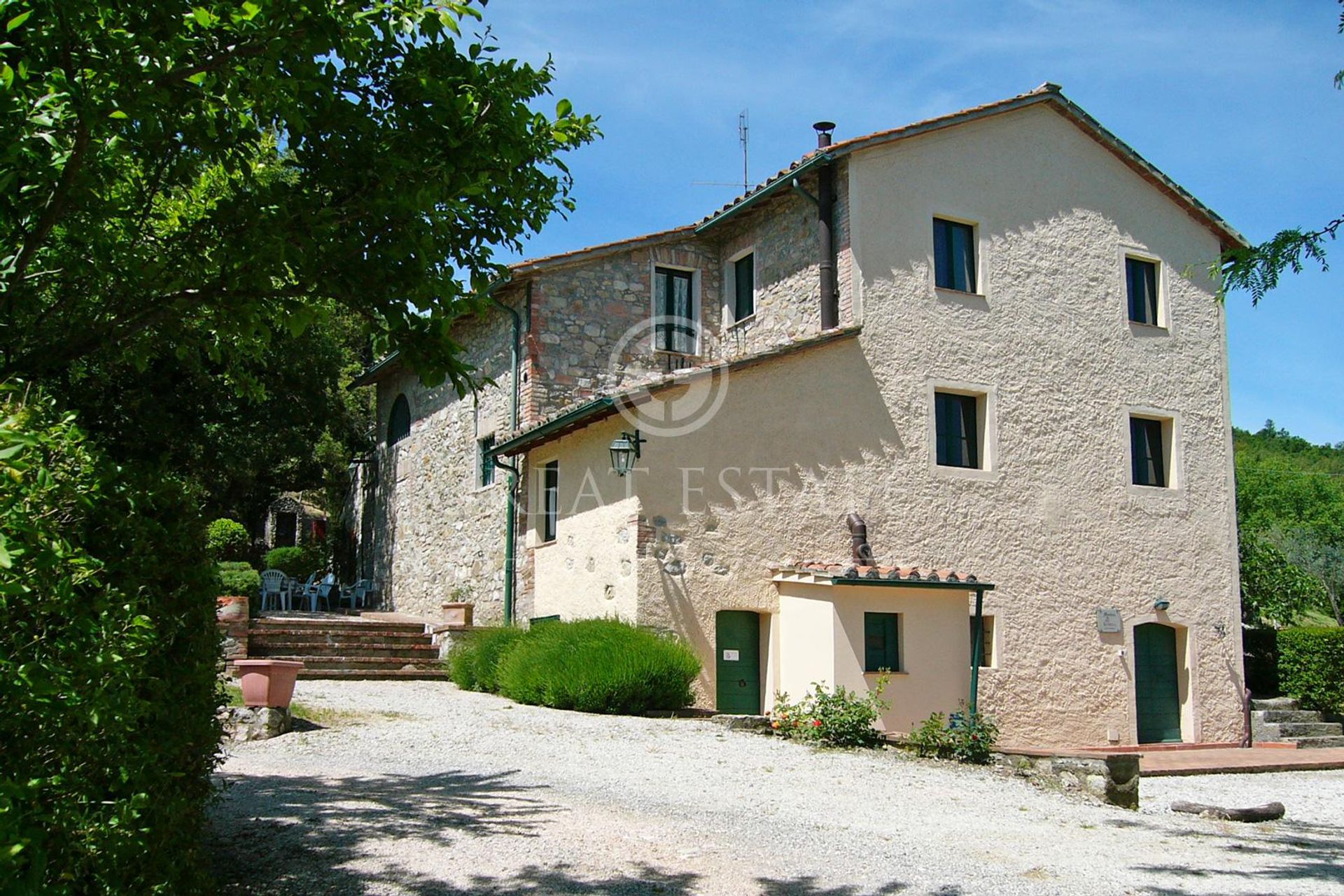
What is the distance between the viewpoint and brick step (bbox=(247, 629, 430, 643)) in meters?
15.9

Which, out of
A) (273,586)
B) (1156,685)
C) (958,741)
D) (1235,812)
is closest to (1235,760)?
(1156,685)

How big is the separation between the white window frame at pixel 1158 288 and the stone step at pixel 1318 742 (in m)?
6.70

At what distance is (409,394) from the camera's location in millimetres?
22375

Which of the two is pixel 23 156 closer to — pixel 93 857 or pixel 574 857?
pixel 93 857

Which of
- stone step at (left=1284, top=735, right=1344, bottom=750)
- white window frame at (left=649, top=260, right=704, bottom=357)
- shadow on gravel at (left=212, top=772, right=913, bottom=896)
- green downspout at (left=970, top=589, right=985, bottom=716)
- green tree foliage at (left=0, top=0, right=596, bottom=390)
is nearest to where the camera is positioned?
green tree foliage at (left=0, top=0, right=596, bottom=390)

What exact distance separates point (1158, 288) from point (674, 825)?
14.4 metres

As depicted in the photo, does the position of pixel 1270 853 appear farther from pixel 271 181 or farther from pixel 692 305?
pixel 692 305

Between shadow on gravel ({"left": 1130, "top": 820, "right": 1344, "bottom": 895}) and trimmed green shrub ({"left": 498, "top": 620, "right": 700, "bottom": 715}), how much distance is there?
17.7 ft

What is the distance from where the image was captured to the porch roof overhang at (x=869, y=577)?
13.1 meters

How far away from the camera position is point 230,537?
2405 centimetres

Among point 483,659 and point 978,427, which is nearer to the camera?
point 483,659

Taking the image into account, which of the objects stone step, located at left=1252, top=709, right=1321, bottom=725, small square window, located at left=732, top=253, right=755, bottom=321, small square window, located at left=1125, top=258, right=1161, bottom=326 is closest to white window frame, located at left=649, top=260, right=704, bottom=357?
small square window, located at left=732, top=253, right=755, bottom=321

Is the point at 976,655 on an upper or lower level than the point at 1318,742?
upper

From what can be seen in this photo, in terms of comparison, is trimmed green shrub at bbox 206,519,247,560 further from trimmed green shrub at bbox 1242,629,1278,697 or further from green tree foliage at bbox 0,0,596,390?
trimmed green shrub at bbox 1242,629,1278,697
